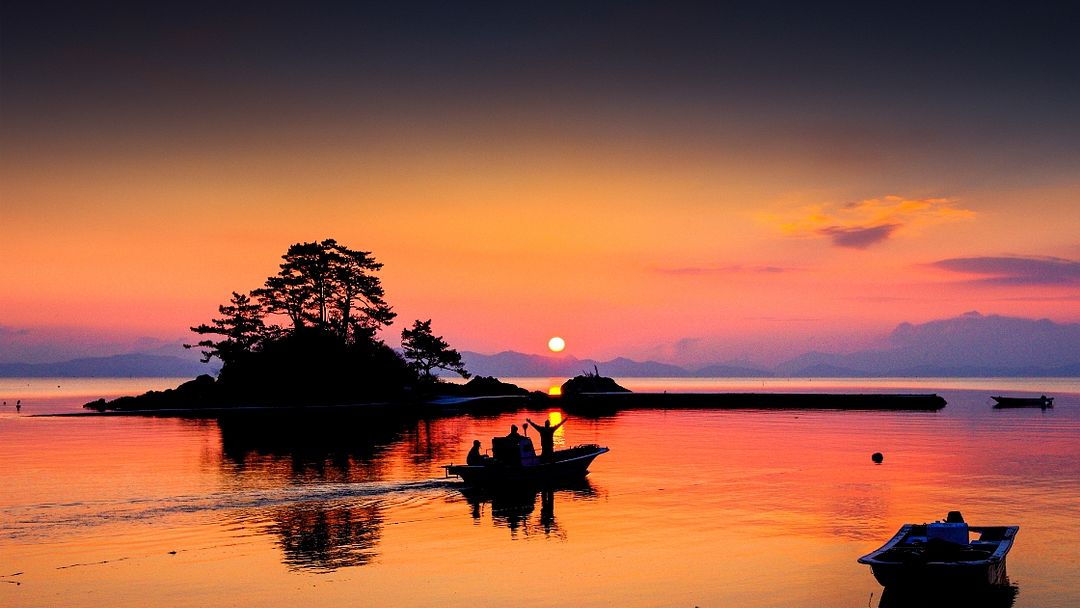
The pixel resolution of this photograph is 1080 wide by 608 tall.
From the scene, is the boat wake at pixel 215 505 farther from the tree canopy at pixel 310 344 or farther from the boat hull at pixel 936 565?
the tree canopy at pixel 310 344

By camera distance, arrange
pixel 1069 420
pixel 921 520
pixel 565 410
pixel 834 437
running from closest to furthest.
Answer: pixel 921 520
pixel 834 437
pixel 1069 420
pixel 565 410

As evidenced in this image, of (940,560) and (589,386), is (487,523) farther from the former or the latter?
(589,386)

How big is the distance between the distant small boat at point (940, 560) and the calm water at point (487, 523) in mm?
1285

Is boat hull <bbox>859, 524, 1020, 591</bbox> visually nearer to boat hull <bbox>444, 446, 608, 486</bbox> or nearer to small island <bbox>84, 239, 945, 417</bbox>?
boat hull <bbox>444, 446, 608, 486</bbox>

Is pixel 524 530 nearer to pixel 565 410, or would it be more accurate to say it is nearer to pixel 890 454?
pixel 890 454

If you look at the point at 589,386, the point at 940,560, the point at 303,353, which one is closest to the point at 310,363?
the point at 303,353

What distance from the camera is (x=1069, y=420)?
113500mm

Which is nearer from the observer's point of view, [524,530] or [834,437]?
[524,530]

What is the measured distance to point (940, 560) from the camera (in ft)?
76.8

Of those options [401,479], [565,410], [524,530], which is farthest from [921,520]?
[565,410]

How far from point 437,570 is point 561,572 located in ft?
11.9

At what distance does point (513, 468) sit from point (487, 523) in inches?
339

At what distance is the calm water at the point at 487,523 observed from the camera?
24938mm

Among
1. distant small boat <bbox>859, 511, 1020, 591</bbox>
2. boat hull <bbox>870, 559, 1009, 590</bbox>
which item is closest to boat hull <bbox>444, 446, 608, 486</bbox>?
distant small boat <bbox>859, 511, 1020, 591</bbox>
